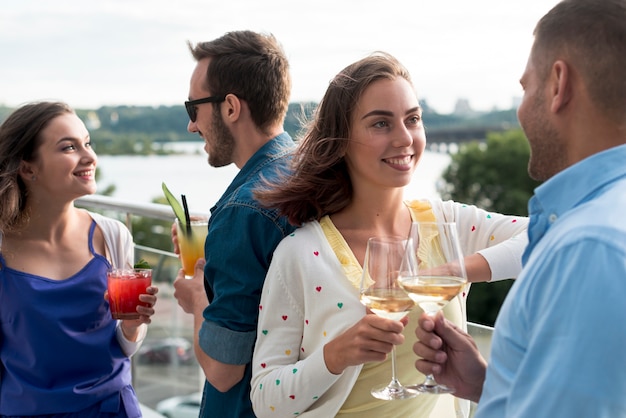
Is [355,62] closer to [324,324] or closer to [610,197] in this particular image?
[324,324]

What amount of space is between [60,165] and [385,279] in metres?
1.68

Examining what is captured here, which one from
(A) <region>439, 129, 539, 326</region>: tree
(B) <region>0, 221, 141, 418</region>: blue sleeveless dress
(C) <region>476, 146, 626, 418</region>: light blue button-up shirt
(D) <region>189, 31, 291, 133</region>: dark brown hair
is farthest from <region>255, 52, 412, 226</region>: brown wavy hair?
(A) <region>439, 129, 539, 326</region>: tree

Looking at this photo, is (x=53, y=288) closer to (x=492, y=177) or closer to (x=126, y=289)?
(x=126, y=289)

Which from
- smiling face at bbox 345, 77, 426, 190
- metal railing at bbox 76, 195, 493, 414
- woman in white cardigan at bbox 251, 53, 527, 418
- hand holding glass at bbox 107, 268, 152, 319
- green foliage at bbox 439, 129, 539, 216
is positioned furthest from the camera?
green foliage at bbox 439, 129, 539, 216

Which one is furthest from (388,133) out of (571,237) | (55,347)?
(55,347)

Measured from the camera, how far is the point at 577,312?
1155 mm

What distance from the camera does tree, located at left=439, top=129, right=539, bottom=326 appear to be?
43219 millimetres

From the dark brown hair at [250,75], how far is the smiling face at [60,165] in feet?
2.46

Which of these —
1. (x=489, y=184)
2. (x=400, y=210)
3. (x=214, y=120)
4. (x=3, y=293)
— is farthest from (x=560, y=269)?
(x=489, y=184)

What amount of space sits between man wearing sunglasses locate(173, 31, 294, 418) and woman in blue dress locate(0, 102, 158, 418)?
2.02 ft

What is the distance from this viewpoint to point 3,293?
2.89 metres

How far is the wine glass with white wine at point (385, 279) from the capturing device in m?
1.64

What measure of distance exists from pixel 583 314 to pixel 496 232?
3.45 feet

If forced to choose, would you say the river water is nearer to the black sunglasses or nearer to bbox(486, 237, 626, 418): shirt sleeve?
the black sunglasses
